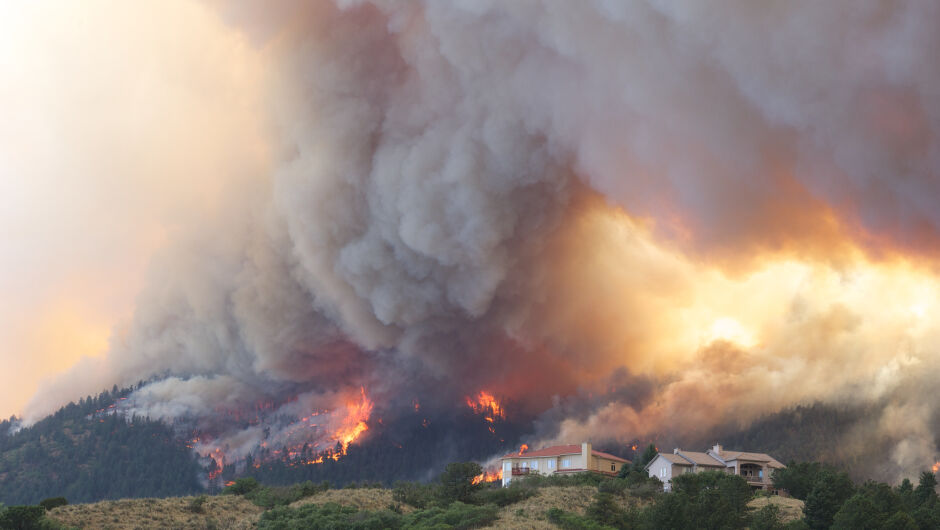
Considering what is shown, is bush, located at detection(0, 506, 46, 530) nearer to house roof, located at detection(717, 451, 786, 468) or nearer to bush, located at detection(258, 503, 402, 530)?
bush, located at detection(258, 503, 402, 530)

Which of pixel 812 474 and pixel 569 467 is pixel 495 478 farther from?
pixel 812 474

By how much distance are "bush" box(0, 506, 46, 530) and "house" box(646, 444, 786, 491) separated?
155 ft

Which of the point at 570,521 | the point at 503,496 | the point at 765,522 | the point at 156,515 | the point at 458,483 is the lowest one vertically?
the point at 765,522

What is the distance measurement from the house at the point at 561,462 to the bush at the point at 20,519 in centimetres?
4386

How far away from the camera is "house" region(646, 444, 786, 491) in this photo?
7412cm

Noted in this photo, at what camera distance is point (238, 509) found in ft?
203

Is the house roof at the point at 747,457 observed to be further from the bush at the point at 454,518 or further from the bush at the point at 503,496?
the bush at the point at 454,518

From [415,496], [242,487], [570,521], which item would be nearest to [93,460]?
[242,487]

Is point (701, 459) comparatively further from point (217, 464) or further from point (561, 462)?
point (217, 464)

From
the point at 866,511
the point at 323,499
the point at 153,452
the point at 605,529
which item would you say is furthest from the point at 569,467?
the point at 153,452

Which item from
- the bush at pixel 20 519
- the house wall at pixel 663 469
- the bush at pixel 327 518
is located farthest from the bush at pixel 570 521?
the bush at pixel 20 519

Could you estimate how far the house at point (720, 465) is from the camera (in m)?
74.1

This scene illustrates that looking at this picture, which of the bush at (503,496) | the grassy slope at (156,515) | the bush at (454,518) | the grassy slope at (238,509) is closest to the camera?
the bush at (454,518)

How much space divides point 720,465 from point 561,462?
14.5 metres
